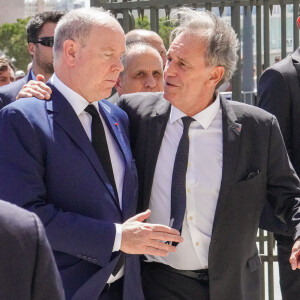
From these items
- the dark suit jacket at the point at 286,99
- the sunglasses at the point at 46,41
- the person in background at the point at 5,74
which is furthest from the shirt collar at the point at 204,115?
the person in background at the point at 5,74

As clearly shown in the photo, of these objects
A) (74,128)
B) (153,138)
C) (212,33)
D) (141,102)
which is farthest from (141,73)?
(74,128)

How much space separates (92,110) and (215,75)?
734 millimetres

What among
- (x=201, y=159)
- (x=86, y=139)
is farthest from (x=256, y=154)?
(x=86, y=139)

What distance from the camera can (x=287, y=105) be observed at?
4.48 m

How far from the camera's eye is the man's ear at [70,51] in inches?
124

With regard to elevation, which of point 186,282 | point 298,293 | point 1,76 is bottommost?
point 298,293

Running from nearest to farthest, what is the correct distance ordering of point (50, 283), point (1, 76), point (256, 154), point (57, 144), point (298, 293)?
point (50, 283), point (57, 144), point (256, 154), point (298, 293), point (1, 76)

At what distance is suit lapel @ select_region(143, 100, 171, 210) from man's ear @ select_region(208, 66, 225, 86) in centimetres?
23

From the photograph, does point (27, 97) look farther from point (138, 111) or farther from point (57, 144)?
point (138, 111)

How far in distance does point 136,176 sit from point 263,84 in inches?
59.3

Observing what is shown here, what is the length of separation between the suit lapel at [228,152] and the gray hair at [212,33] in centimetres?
26

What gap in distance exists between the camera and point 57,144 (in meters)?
3.04

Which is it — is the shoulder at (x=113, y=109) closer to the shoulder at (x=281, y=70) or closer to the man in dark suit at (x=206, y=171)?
the man in dark suit at (x=206, y=171)

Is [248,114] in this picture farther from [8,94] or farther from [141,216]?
[8,94]
